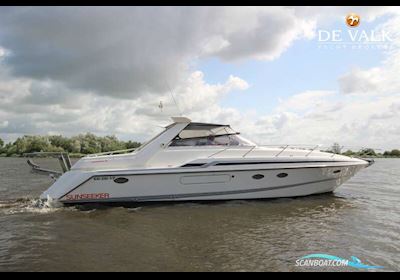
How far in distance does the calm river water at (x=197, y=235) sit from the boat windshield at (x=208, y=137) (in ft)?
6.65

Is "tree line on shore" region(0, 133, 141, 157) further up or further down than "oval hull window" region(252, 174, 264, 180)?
further up

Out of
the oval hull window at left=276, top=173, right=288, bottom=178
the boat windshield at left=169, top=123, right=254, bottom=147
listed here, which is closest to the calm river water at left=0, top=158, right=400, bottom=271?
the oval hull window at left=276, top=173, right=288, bottom=178

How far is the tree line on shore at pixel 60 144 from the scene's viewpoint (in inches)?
2415

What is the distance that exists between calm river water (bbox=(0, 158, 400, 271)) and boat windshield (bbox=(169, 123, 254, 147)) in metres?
2.03

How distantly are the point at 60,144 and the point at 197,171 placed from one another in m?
67.1

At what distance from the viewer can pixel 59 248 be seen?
5352mm

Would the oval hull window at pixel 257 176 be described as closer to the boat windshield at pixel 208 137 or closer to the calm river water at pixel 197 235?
the calm river water at pixel 197 235

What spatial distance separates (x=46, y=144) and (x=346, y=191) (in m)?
66.1

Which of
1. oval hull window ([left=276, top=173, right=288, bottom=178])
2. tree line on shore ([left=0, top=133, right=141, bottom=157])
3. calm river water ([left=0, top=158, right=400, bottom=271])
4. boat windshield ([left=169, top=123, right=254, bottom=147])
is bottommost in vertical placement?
calm river water ([left=0, top=158, right=400, bottom=271])

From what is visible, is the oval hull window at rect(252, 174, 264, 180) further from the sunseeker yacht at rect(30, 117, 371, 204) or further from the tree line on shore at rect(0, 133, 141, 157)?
the tree line on shore at rect(0, 133, 141, 157)

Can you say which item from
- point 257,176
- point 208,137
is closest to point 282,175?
A: point 257,176

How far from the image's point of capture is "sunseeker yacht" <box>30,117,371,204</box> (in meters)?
8.92
